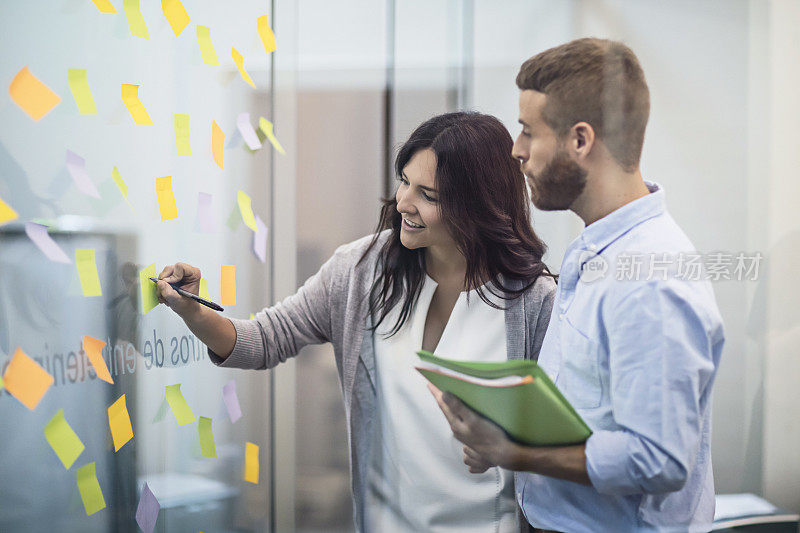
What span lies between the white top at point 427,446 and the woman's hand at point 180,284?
29 centimetres

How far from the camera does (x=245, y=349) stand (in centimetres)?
107

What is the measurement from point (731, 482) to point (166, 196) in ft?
2.85

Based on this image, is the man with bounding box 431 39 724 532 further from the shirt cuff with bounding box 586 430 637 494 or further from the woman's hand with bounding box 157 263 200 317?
the woman's hand with bounding box 157 263 200 317

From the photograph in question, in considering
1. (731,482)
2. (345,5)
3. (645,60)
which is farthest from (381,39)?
(731,482)

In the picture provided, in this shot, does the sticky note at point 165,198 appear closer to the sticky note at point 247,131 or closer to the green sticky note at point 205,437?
the sticky note at point 247,131

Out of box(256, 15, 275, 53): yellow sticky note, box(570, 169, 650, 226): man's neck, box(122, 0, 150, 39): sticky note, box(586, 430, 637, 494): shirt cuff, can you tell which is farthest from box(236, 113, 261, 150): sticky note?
box(586, 430, 637, 494): shirt cuff

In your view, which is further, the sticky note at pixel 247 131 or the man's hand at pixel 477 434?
the sticky note at pixel 247 131

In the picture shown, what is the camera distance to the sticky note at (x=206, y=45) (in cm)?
108

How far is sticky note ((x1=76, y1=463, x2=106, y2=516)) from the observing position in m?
0.87

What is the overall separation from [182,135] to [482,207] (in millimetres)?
489

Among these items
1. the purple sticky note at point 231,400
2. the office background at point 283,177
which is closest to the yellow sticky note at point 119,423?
the office background at point 283,177

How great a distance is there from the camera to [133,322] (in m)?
0.96

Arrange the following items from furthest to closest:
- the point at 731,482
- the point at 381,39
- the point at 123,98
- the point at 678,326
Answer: the point at 381,39, the point at 123,98, the point at 731,482, the point at 678,326

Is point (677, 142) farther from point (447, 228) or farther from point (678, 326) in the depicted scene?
point (447, 228)
